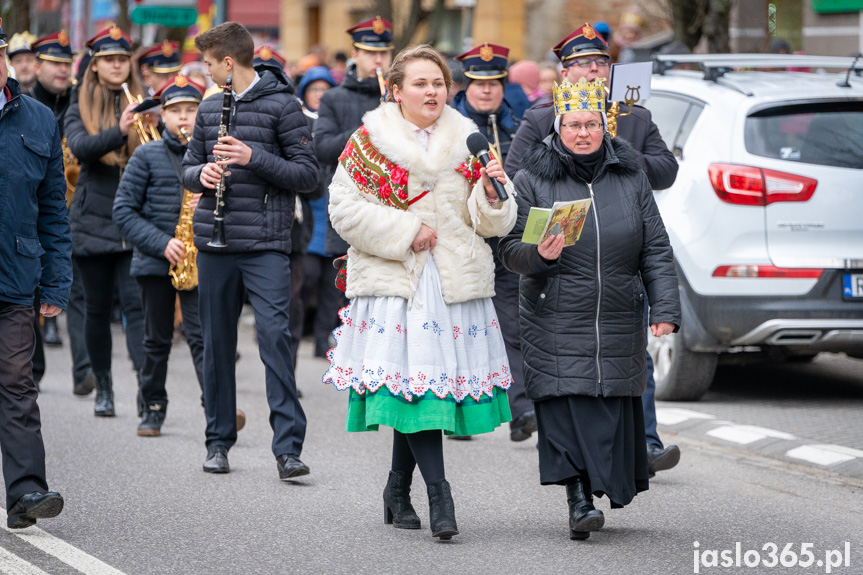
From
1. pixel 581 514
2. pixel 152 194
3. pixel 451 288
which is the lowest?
pixel 581 514

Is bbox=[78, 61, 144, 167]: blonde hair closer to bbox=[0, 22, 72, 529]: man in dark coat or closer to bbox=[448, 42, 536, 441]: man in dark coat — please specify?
bbox=[448, 42, 536, 441]: man in dark coat

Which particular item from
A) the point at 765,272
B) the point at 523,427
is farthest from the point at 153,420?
the point at 765,272

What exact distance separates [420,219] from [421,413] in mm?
803

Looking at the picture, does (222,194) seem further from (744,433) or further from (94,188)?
(744,433)

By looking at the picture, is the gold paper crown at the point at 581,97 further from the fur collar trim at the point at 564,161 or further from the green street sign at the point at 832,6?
the green street sign at the point at 832,6

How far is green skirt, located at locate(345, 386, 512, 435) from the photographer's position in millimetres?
5750

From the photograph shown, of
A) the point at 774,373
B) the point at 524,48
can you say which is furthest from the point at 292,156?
the point at 524,48

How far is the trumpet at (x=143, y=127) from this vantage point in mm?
8797

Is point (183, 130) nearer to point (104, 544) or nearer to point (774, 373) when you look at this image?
point (104, 544)

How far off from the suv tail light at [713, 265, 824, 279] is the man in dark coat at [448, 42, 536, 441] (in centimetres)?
130

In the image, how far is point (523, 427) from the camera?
8102 mm

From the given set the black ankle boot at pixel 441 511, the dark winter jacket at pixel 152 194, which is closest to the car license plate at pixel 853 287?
the black ankle boot at pixel 441 511

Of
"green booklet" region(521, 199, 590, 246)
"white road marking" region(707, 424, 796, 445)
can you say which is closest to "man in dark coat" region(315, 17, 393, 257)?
"white road marking" region(707, 424, 796, 445)

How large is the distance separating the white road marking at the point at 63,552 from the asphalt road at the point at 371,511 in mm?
12
